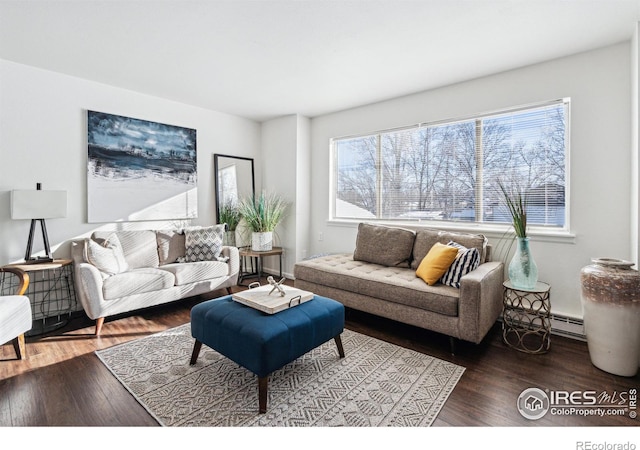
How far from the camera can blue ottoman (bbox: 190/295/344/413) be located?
171cm

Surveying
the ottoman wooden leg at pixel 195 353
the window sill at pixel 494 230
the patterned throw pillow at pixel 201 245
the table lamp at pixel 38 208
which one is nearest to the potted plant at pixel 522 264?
the window sill at pixel 494 230

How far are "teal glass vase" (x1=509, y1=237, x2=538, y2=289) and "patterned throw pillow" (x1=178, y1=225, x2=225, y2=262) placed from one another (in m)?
3.10

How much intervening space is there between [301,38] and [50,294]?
11.4 ft

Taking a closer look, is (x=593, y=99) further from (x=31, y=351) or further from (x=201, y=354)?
(x=31, y=351)

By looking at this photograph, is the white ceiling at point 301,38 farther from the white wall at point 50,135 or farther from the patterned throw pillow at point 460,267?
the patterned throw pillow at point 460,267

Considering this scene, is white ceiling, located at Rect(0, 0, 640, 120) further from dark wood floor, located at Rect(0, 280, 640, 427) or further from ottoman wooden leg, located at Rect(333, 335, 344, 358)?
dark wood floor, located at Rect(0, 280, 640, 427)

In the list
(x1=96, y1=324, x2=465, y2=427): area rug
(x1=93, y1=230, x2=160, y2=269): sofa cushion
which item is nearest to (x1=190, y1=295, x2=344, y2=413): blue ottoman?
(x1=96, y1=324, x2=465, y2=427): area rug

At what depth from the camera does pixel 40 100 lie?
304 centimetres

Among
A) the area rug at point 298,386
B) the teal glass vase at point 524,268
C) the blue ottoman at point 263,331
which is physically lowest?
the area rug at point 298,386

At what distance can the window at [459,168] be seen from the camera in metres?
Answer: 2.88

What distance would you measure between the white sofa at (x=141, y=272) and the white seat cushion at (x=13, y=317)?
1.53ft

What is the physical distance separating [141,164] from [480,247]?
154 inches

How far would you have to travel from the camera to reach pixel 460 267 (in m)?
2.60
